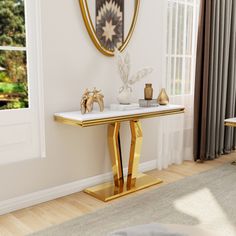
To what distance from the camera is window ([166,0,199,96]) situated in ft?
11.6

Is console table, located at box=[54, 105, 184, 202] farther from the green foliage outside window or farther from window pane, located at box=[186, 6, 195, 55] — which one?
window pane, located at box=[186, 6, 195, 55]

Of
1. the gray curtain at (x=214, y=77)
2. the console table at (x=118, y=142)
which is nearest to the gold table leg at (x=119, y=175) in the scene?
the console table at (x=118, y=142)

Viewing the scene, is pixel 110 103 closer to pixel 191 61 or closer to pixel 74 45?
pixel 74 45

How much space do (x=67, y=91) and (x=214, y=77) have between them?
1.89m

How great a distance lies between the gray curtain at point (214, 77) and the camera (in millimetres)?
3697

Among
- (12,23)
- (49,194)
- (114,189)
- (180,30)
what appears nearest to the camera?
(12,23)

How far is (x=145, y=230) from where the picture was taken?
3.43ft

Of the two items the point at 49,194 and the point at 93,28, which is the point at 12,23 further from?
the point at 49,194

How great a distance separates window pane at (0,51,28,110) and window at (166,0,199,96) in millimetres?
1608

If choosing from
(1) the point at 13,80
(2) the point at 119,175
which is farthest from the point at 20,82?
(2) the point at 119,175

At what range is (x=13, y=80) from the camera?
101 inches

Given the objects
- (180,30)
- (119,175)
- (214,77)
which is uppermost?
(180,30)

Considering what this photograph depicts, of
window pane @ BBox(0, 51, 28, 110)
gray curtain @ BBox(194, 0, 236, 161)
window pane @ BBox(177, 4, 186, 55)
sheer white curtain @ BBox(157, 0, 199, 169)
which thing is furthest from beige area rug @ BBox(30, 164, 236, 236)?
window pane @ BBox(177, 4, 186, 55)

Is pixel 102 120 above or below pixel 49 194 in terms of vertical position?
above
